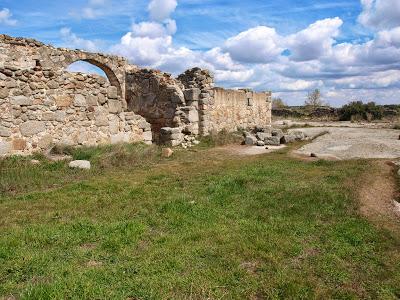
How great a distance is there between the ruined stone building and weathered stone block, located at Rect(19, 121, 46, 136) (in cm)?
2

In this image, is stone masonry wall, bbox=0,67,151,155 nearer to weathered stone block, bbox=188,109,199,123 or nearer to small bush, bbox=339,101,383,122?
weathered stone block, bbox=188,109,199,123

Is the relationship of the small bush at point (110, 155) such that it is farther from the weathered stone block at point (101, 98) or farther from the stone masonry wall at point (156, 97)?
the stone masonry wall at point (156, 97)

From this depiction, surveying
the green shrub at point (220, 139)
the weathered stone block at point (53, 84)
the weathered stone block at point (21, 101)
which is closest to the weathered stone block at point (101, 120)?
the weathered stone block at point (53, 84)

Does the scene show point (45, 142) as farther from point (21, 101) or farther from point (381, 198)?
point (381, 198)

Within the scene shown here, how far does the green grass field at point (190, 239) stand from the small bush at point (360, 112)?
869 inches

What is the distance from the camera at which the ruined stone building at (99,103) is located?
9789 millimetres

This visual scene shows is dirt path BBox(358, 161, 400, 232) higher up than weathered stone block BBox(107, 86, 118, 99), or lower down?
lower down

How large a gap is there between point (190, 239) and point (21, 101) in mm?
6973

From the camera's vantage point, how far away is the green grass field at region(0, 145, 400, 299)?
3646 mm

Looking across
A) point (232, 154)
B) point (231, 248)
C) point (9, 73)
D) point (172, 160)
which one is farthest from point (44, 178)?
point (232, 154)

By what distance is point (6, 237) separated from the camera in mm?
4773

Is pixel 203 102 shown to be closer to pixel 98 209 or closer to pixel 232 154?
pixel 232 154

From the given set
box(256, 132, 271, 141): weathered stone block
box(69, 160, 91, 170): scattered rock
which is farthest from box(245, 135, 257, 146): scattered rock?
box(69, 160, 91, 170): scattered rock

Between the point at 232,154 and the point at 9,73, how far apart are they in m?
6.81
